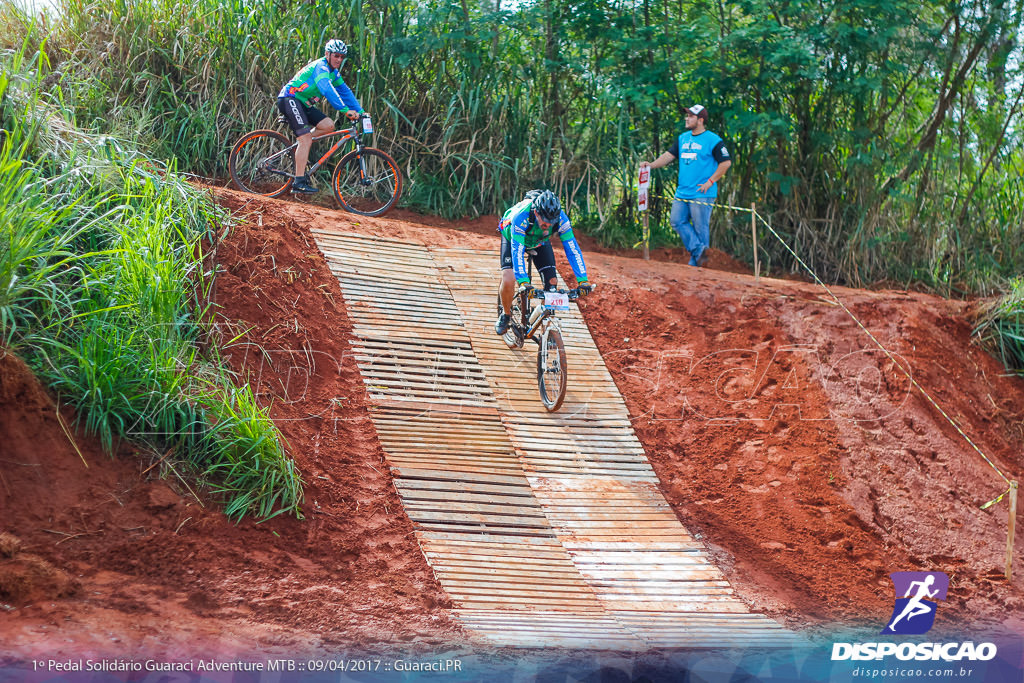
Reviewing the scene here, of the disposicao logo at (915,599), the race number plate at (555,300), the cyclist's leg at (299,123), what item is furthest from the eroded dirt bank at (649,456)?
the race number plate at (555,300)

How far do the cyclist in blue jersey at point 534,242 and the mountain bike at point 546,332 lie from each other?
0.10 metres

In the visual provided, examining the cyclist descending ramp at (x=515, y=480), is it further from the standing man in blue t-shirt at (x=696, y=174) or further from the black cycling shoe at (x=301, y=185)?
the standing man in blue t-shirt at (x=696, y=174)

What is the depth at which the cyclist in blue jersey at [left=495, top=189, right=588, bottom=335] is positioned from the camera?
23.2 ft

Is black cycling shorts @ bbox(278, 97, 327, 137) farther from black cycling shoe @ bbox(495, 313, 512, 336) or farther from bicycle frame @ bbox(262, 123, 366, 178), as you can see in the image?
black cycling shoe @ bbox(495, 313, 512, 336)

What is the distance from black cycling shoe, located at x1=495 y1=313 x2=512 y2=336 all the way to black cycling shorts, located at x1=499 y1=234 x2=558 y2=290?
0.48 meters

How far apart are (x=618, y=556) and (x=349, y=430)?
219 cm

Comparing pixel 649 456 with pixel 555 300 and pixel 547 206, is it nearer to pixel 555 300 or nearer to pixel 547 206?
pixel 555 300

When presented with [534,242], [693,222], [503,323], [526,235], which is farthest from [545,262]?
[693,222]

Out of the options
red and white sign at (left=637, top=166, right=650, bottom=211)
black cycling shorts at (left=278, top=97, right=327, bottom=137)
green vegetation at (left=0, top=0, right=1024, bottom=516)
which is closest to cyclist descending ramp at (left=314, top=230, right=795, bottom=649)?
black cycling shorts at (left=278, top=97, right=327, bottom=137)

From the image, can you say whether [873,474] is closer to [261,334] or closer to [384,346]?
[384,346]

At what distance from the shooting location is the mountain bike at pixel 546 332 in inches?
271

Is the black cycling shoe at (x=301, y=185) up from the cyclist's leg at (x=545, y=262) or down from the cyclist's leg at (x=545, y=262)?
up

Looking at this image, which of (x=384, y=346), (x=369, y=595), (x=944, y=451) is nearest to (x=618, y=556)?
(x=369, y=595)

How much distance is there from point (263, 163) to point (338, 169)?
815mm
